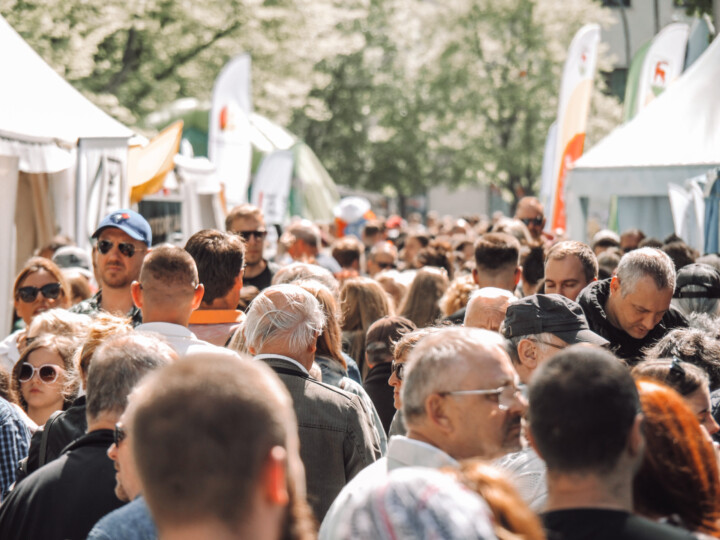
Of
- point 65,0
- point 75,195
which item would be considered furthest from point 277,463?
point 65,0

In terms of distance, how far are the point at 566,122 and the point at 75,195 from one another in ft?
27.0

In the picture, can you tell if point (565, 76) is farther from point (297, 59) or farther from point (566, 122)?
point (297, 59)

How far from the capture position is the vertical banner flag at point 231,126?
1473cm

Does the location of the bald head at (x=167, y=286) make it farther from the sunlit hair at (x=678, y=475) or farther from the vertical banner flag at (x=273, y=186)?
the vertical banner flag at (x=273, y=186)

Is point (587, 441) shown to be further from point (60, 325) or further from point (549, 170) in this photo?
point (549, 170)

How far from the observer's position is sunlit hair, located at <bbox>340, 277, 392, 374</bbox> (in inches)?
238

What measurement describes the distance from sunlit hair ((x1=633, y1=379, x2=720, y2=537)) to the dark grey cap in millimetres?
1637

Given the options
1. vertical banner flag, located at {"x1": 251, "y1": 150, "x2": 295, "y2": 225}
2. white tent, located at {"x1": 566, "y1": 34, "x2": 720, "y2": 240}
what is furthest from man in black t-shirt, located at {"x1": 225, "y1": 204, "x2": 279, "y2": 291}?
vertical banner flag, located at {"x1": 251, "y1": 150, "x2": 295, "y2": 225}

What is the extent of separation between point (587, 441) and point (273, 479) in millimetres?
815

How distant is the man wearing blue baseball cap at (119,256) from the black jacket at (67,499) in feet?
8.77

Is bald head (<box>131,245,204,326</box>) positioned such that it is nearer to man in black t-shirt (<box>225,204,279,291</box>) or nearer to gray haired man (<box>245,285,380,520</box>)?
gray haired man (<box>245,285,380,520</box>)

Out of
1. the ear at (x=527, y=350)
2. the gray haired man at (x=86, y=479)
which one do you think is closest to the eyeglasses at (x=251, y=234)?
the ear at (x=527, y=350)

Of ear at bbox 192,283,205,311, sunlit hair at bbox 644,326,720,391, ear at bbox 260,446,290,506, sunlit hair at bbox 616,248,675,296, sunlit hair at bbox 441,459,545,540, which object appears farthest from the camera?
sunlit hair at bbox 616,248,675,296

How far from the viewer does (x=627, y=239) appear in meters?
9.97
